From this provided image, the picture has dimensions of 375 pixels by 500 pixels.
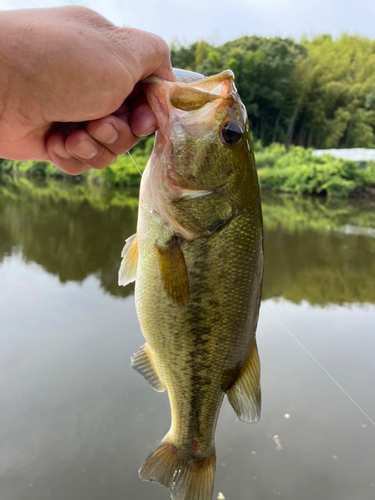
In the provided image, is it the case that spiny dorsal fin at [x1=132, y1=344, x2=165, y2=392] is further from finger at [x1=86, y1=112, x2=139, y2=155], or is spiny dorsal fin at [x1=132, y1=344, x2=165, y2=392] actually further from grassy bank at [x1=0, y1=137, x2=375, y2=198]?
grassy bank at [x1=0, y1=137, x2=375, y2=198]

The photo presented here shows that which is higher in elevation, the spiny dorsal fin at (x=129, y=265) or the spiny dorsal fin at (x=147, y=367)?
the spiny dorsal fin at (x=129, y=265)

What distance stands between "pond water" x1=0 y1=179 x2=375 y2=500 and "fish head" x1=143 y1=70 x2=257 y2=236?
226cm

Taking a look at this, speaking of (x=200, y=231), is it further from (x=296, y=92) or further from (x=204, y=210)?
(x=296, y=92)

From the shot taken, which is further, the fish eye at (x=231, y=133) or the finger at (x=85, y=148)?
the finger at (x=85, y=148)

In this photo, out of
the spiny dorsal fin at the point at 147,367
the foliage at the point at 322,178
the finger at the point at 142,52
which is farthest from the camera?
the foliage at the point at 322,178

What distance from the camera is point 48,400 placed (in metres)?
3.25

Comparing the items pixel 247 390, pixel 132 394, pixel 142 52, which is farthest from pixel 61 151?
pixel 132 394

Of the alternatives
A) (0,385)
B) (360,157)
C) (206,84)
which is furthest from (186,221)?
(360,157)

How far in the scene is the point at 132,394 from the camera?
3371 mm

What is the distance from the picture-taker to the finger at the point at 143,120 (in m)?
1.54

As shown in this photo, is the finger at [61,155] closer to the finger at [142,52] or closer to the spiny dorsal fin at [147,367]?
the finger at [142,52]

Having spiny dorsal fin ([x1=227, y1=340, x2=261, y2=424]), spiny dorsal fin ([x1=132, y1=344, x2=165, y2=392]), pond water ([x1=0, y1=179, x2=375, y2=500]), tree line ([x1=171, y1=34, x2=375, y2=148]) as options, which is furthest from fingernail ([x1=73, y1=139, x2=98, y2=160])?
tree line ([x1=171, y1=34, x2=375, y2=148])

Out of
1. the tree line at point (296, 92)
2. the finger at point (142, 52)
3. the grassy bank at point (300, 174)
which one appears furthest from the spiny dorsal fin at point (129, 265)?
the tree line at point (296, 92)

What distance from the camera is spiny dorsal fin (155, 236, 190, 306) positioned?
1.36 m
